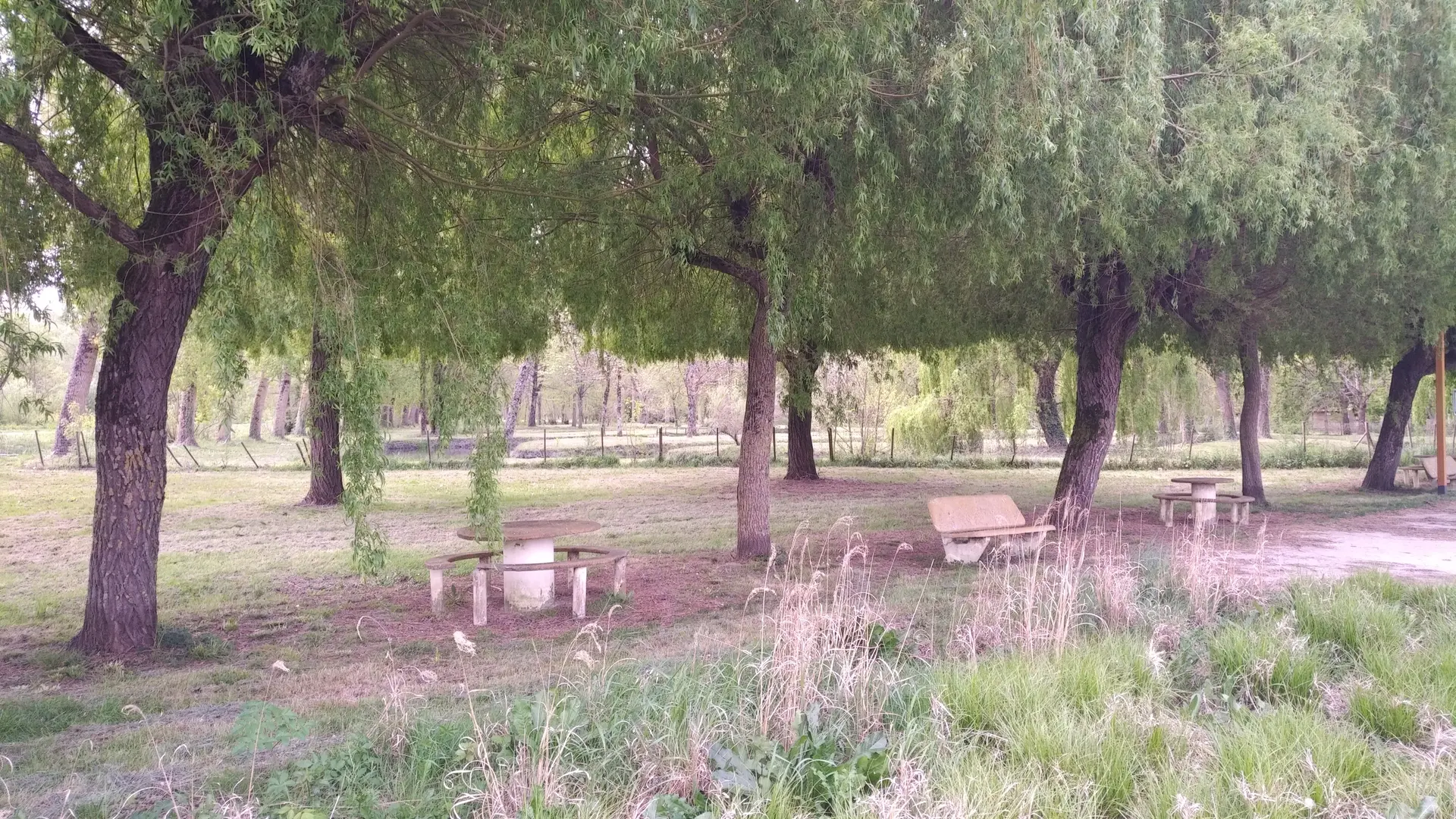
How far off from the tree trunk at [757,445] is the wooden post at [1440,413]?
12200mm

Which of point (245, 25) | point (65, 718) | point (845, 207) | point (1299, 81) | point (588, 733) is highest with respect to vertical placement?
point (1299, 81)

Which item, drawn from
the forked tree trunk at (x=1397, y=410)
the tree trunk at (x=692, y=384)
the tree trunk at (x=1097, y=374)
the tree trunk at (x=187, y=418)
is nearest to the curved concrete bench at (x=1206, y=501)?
the tree trunk at (x=1097, y=374)

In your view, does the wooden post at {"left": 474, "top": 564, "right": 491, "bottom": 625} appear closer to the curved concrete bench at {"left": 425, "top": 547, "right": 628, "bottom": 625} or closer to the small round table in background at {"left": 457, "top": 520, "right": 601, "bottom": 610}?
the curved concrete bench at {"left": 425, "top": 547, "right": 628, "bottom": 625}

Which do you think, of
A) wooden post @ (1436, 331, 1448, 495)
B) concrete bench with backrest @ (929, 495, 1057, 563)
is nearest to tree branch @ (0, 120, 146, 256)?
concrete bench with backrest @ (929, 495, 1057, 563)

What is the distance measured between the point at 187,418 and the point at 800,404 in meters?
32.9

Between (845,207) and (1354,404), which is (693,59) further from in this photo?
(1354,404)

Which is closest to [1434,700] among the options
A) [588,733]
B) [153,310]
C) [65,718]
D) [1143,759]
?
[1143,759]

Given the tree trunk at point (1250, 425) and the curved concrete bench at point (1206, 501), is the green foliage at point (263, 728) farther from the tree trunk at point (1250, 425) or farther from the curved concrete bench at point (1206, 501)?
the tree trunk at point (1250, 425)

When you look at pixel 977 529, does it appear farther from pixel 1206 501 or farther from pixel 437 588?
pixel 437 588

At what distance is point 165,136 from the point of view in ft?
19.4

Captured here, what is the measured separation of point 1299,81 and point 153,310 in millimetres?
10448

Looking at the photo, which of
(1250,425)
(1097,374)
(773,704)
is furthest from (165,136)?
(1250,425)

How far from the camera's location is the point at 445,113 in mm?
8227

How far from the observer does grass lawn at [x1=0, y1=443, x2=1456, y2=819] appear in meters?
3.23
